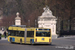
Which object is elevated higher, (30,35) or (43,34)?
(43,34)

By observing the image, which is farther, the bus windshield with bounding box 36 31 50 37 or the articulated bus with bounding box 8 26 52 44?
the bus windshield with bounding box 36 31 50 37

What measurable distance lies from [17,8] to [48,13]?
196 ft

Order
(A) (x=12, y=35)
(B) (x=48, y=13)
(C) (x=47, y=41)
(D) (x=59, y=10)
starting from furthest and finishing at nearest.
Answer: (D) (x=59, y=10) < (B) (x=48, y=13) < (A) (x=12, y=35) < (C) (x=47, y=41)

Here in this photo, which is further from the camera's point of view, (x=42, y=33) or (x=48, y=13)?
(x=48, y=13)

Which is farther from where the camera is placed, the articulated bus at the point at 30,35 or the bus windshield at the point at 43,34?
the bus windshield at the point at 43,34

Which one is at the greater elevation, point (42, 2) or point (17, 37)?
point (42, 2)

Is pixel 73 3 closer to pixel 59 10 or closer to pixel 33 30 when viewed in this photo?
Answer: pixel 59 10

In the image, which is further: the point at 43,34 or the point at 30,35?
the point at 30,35

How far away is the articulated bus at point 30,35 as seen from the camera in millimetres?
31359

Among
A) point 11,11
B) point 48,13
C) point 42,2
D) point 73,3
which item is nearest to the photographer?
point 48,13

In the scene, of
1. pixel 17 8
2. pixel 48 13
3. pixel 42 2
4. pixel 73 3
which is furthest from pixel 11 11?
pixel 48 13

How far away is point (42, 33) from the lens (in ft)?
104

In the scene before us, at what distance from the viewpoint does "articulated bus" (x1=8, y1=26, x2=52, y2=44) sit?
31359 millimetres

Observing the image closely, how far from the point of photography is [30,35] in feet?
106
